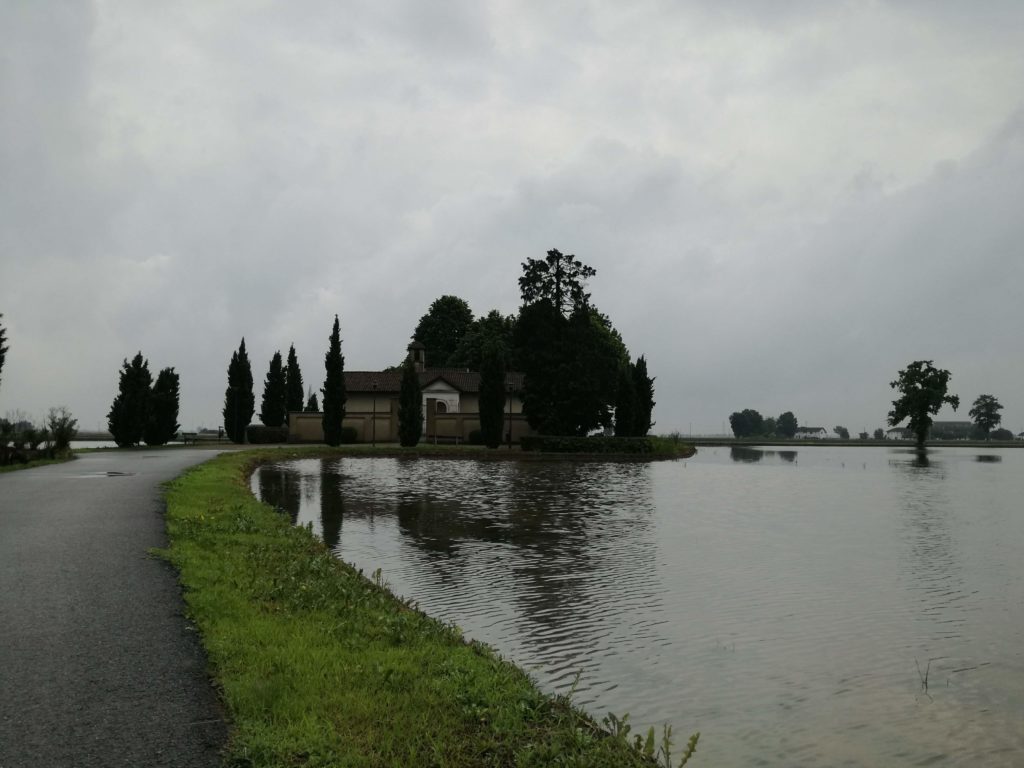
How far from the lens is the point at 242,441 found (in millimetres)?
71125

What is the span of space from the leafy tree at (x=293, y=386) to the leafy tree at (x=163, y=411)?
21984 mm

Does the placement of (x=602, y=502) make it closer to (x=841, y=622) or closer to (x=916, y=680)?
(x=841, y=622)

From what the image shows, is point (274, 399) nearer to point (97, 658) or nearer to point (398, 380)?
point (398, 380)

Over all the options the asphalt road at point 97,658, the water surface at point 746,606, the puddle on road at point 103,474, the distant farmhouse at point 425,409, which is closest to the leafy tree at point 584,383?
the distant farmhouse at point 425,409

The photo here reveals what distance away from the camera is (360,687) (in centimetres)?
623

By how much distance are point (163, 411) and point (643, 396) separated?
39.7m

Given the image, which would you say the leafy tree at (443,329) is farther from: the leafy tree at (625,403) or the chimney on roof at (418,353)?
the leafy tree at (625,403)

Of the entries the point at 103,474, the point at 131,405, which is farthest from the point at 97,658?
the point at 131,405

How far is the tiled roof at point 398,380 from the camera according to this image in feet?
256

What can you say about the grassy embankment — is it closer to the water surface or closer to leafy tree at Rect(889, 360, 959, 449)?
the water surface

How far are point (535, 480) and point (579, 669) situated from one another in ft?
83.3

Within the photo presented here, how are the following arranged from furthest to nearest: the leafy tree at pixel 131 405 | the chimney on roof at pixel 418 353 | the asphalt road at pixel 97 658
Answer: the chimney on roof at pixel 418 353, the leafy tree at pixel 131 405, the asphalt road at pixel 97 658

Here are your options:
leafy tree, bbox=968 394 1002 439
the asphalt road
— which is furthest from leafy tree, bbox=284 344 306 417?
leafy tree, bbox=968 394 1002 439

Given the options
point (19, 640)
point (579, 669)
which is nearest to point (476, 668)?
point (579, 669)
